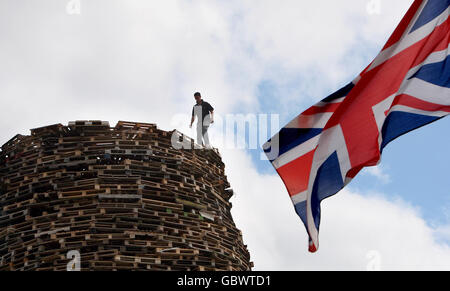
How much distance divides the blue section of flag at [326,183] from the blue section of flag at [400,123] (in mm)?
1276

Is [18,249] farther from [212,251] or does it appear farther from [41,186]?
[212,251]

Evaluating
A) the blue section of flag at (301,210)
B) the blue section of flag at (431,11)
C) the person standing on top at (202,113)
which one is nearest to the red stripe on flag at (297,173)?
the blue section of flag at (301,210)

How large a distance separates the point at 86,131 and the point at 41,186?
3.00 metres

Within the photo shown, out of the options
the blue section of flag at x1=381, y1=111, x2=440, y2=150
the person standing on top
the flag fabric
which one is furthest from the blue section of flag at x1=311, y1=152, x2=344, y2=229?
the person standing on top

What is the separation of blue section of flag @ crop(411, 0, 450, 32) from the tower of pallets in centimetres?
1539

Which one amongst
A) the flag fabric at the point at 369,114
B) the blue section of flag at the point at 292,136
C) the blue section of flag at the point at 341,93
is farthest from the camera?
the blue section of flag at the point at 292,136

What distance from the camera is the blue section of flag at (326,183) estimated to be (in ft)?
65.2

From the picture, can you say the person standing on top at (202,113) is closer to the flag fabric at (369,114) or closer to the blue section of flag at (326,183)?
the flag fabric at (369,114)

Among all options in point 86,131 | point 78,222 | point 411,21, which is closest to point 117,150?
point 86,131

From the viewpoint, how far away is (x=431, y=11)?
20203 mm

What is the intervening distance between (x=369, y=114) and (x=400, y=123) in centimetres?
92

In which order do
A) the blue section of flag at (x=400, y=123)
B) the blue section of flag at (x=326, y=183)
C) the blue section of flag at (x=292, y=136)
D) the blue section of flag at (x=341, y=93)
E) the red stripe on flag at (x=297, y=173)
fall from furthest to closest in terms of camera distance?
the blue section of flag at (x=292, y=136) < the blue section of flag at (x=341, y=93) < the red stripe on flag at (x=297, y=173) < the blue section of flag at (x=326, y=183) < the blue section of flag at (x=400, y=123)

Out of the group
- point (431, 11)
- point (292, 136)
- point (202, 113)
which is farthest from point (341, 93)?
point (202, 113)

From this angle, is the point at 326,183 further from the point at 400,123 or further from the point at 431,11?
the point at 431,11
